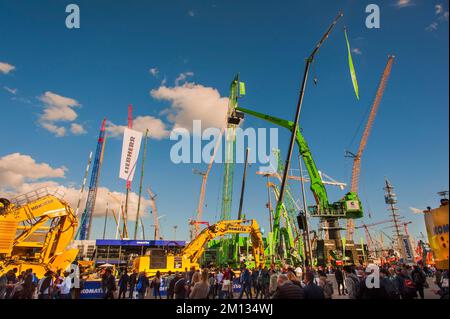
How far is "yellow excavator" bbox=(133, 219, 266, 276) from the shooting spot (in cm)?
2355

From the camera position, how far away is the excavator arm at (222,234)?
86.7 feet

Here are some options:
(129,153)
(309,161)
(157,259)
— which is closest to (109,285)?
(157,259)

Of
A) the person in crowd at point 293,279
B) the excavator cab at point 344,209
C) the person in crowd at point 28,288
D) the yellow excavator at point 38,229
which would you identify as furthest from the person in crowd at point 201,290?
the excavator cab at point 344,209

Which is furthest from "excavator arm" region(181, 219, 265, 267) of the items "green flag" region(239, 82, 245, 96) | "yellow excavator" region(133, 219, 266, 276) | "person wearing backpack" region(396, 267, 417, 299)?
"green flag" region(239, 82, 245, 96)

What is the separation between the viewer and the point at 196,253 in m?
27.0

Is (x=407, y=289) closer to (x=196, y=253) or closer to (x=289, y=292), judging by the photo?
(x=289, y=292)

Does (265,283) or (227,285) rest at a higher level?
(265,283)

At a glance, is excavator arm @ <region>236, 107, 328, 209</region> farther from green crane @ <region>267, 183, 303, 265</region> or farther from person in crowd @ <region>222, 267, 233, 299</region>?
person in crowd @ <region>222, 267, 233, 299</region>

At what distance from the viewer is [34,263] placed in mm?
18891

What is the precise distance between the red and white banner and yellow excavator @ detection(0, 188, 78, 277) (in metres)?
23.4

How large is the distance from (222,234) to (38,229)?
1563 cm

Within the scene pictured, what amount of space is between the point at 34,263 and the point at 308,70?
85.7ft
